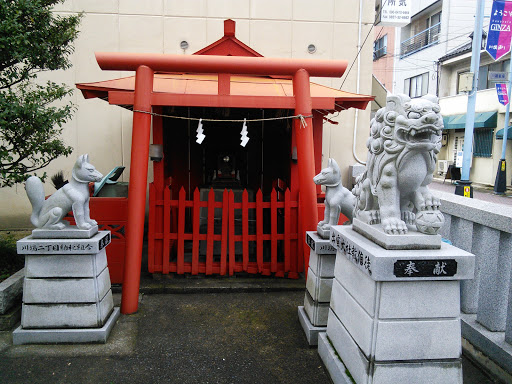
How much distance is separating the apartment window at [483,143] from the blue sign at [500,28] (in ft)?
26.0

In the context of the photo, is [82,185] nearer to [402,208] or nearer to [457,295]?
[402,208]

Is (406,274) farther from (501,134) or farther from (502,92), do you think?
(501,134)

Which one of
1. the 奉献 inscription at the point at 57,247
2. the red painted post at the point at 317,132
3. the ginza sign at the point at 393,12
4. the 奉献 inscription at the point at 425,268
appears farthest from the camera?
the ginza sign at the point at 393,12

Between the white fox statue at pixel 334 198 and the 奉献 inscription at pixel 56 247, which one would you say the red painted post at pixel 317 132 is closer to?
the white fox statue at pixel 334 198

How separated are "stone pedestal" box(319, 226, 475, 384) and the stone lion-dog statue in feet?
0.98

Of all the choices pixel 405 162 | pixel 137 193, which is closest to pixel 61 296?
pixel 137 193

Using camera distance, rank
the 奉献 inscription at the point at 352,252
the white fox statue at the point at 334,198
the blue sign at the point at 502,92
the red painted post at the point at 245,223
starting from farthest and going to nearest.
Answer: the blue sign at the point at 502,92, the red painted post at the point at 245,223, the white fox statue at the point at 334,198, the 奉献 inscription at the point at 352,252

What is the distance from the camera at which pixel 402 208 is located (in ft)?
10.7

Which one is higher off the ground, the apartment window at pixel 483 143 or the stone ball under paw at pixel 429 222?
the apartment window at pixel 483 143

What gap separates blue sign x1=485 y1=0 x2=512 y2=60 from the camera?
11.8m

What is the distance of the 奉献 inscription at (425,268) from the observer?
280 centimetres

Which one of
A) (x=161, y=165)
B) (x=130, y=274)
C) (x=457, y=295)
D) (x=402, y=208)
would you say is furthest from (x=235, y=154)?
(x=457, y=295)

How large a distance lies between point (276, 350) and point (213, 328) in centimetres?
90

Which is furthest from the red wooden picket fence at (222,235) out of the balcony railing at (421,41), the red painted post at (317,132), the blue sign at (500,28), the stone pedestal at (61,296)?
the balcony railing at (421,41)
